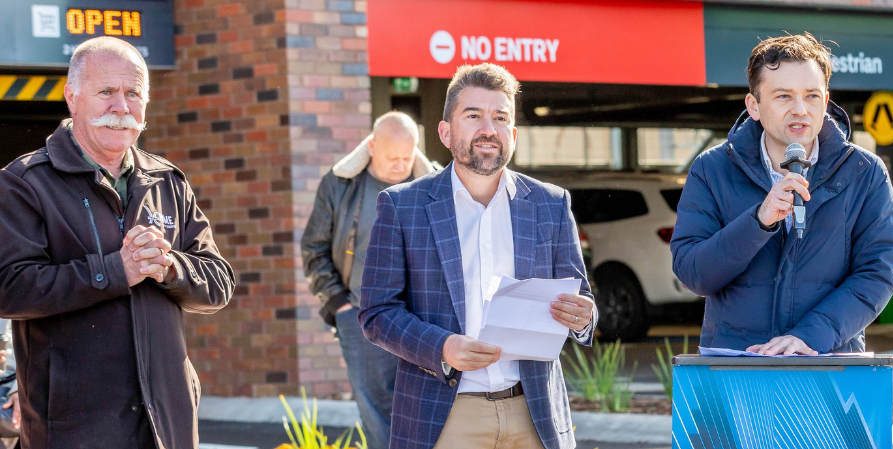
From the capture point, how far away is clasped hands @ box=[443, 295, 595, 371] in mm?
4020

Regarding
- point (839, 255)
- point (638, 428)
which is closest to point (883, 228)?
point (839, 255)

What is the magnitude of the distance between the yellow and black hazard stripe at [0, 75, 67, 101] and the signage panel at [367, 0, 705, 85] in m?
2.45

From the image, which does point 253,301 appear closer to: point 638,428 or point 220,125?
point 220,125

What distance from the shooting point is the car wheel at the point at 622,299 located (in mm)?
16766

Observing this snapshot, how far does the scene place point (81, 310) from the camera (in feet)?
13.6

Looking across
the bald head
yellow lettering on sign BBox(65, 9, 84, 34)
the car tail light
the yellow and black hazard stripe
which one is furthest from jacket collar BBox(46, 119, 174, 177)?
the car tail light

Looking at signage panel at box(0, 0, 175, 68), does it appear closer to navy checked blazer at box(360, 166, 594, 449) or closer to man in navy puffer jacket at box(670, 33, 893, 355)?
navy checked blazer at box(360, 166, 594, 449)

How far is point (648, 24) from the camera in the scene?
12945 millimetres

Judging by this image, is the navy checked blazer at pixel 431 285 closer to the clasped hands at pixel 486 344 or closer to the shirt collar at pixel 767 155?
the clasped hands at pixel 486 344

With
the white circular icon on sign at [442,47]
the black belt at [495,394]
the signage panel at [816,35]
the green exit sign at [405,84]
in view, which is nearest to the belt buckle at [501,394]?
the black belt at [495,394]

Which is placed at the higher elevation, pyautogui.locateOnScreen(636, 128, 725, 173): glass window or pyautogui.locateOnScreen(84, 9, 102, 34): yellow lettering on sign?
pyautogui.locateOnScreen(84, 9, 102, 34): yellow lettering on sign

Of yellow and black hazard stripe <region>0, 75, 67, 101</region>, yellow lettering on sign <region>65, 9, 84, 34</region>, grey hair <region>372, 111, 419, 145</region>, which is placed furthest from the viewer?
yellow and black hazard stripe <region>0, 75, 67, 101</region>

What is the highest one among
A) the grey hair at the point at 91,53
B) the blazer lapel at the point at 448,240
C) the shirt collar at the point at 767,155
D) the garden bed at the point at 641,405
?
the grey hair at the point at 91,53

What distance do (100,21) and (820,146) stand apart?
7371mm
